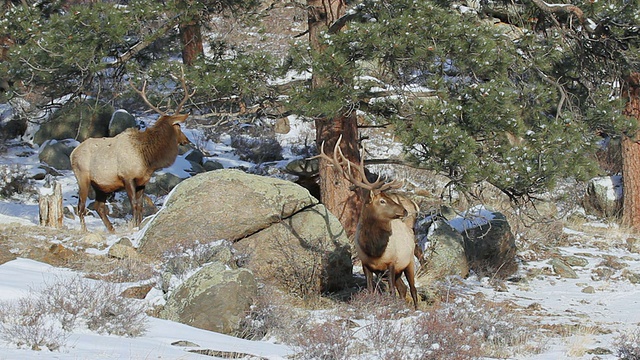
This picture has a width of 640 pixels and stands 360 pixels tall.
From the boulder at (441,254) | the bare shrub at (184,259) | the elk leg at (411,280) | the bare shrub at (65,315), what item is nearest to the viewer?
the bare shrub at (65,315)

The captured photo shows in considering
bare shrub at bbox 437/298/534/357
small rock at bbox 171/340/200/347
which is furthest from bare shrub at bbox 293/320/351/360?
bare shrub at bbox 437/298/534/357

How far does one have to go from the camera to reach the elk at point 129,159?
12031 millimetres

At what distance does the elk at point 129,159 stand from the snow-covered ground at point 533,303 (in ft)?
4.54

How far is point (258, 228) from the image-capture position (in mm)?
9695

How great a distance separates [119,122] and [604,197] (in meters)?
11.9

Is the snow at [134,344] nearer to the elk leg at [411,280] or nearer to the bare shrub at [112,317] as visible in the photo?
the bare shrub at [112,317]

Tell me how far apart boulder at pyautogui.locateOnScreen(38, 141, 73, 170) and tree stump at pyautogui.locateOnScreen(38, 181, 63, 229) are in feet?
20.7

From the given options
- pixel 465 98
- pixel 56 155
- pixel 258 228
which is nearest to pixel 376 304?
pixel 258 228

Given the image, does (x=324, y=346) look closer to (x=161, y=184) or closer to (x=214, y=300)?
(x=214, y=300)

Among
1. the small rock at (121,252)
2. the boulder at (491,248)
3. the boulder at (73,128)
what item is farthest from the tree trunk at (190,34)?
the boulder at (73,128)

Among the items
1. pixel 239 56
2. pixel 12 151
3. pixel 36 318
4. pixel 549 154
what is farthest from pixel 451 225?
pixel 12 151

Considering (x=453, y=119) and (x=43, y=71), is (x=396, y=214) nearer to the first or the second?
(x=453, y=119)

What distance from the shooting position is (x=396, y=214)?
8320 mm

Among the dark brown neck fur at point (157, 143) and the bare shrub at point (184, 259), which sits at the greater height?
the dark brown neck fur at point (157, 143)
